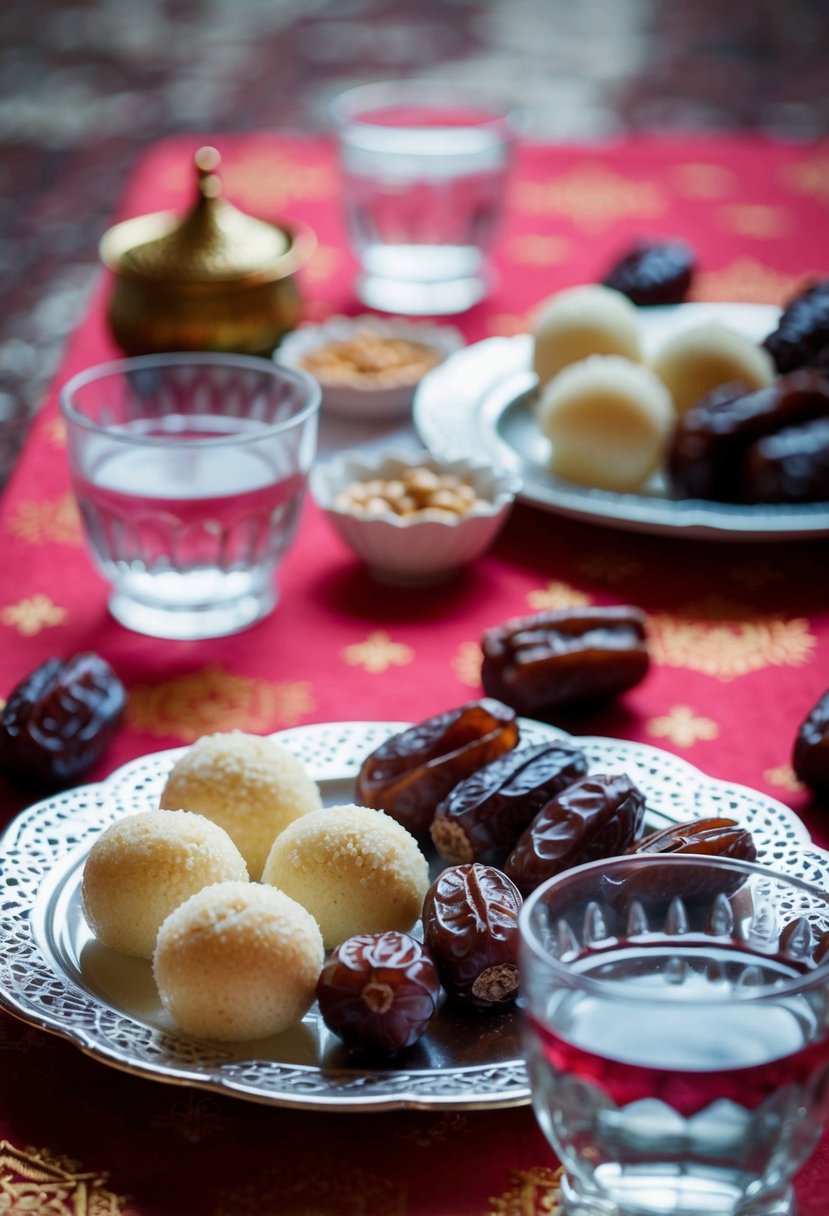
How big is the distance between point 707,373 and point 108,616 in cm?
56

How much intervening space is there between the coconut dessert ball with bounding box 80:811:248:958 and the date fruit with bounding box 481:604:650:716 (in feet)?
1.03

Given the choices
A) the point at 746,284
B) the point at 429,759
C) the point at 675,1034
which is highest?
the point at 675,1034

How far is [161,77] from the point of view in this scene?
359 cm

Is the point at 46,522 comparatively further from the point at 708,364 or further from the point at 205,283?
the point at 708,364

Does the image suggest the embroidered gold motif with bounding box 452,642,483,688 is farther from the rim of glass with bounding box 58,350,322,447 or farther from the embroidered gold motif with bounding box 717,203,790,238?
the embroidered gold motif with bounding box 717,203,790,238

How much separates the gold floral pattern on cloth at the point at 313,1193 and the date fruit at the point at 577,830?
18 centimetres

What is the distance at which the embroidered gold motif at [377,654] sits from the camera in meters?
1.06

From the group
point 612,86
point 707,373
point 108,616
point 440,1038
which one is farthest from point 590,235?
point 612,86

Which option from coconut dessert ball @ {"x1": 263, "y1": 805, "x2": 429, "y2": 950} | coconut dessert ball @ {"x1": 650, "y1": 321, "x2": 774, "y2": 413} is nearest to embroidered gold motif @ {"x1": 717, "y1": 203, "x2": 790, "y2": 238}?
coconut dessert ball @ {"x1": 650, "y1": 321, "x2": 774, "y2": 413}

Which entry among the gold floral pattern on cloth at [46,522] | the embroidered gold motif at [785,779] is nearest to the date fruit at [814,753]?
the embroidered gold motif at [785,779]

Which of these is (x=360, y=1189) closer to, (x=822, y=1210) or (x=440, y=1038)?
(x=440, y=1038)

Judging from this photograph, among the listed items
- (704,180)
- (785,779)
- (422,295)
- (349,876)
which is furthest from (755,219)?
(349,876)

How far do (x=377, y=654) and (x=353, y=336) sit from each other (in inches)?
21.4

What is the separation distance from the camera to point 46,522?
1253 millimetres
